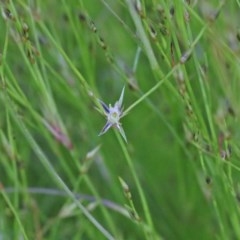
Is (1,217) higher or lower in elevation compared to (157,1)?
lower

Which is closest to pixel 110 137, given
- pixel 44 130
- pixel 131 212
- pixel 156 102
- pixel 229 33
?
pixel 156 102

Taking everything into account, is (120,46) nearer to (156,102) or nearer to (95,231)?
(156,102)

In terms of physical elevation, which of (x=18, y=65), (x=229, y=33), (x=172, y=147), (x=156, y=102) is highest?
(x=18, y=65)

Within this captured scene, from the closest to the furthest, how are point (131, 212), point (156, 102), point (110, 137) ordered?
1. point (131, 212)
2. point (110, 137)
3. point (156, 102)

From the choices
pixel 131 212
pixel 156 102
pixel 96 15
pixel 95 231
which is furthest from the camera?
pixel 96 15

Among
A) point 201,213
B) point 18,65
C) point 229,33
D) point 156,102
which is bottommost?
point 201,213

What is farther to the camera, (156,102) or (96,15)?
(96,15)

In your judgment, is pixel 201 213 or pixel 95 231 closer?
pixel 95 231

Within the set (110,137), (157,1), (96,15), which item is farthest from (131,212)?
(96,15)

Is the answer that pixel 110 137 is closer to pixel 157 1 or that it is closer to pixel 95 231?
pixel 95 231
